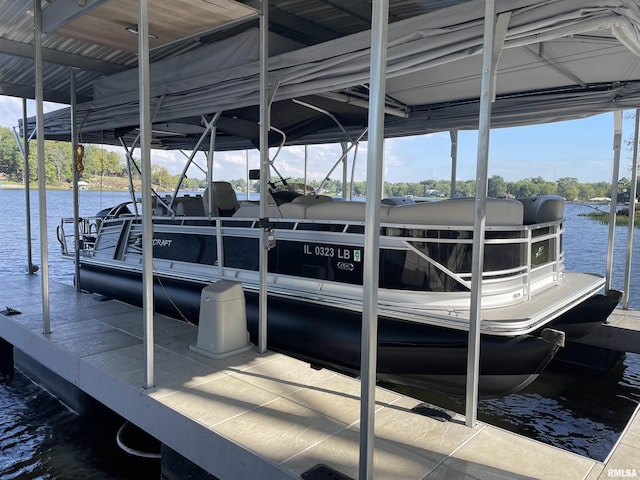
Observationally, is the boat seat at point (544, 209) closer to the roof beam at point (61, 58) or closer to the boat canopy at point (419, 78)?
the boat canopy at point (419, 78)

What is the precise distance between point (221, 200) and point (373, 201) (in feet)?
12.5

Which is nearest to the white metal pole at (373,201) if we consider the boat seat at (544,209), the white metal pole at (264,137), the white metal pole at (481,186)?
the white metal pole at (481,186)

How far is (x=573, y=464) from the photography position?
7.13 ft

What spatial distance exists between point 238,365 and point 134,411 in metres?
0.75

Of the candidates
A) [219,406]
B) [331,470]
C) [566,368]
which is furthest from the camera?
[566,368]

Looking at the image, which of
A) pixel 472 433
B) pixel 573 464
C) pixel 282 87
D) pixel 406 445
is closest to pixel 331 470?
pixel 406 445

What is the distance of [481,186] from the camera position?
2.42 meters

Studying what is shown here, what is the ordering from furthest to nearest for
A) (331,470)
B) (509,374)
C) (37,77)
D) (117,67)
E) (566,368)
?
(117,67), (566,368), (37,77), (509,374), (331,470)

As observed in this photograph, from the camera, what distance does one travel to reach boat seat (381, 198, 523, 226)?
11.1 feet

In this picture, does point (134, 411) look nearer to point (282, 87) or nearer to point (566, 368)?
point (282, 87)

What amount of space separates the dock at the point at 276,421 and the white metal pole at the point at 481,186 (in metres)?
0.30

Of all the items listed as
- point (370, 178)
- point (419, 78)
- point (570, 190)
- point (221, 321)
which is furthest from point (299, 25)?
point (570, 190)

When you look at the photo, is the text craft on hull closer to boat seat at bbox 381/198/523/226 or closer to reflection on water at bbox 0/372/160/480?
boat seat at bbox 381/198/523/226

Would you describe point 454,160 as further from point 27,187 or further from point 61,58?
point 27,187
